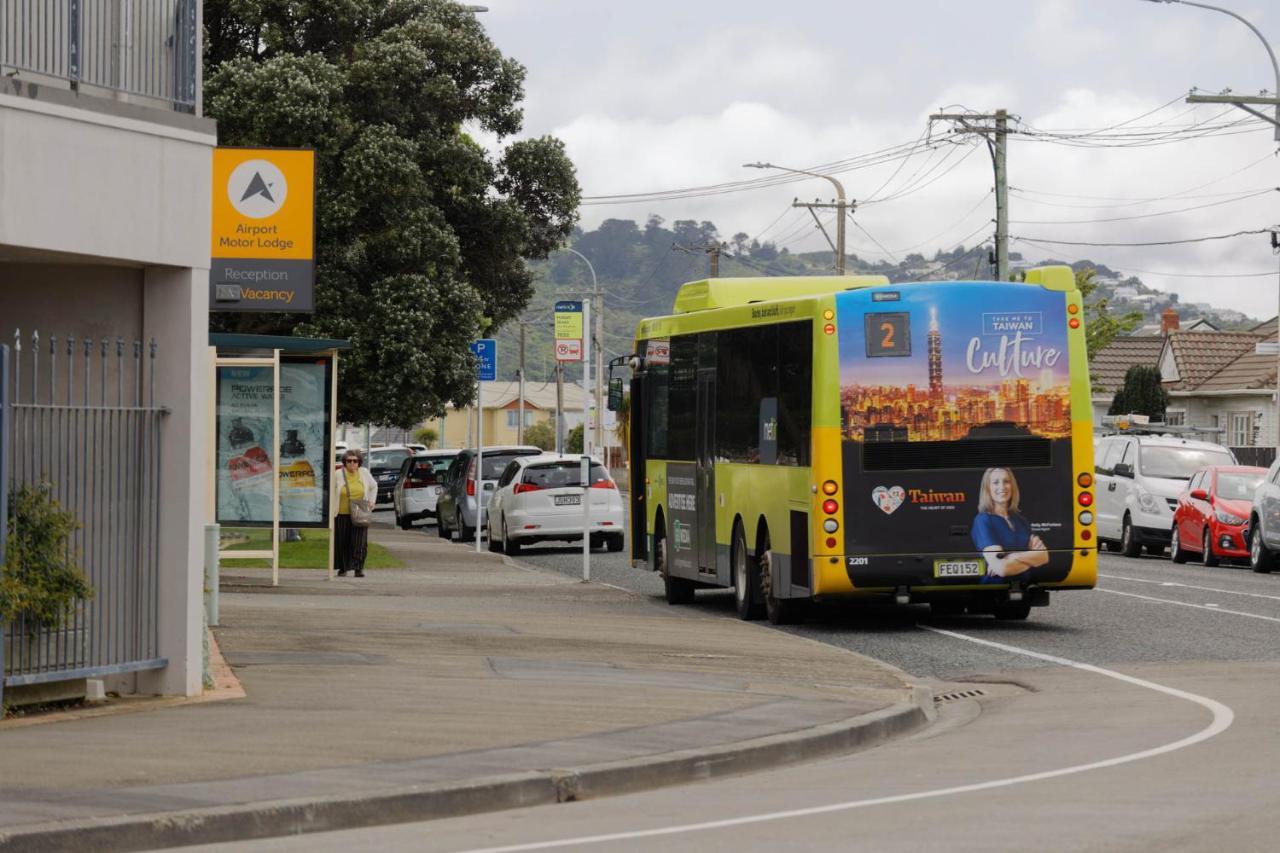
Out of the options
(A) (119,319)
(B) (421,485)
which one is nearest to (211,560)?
(A) (119,319)

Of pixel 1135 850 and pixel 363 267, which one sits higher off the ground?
pixel 363 267

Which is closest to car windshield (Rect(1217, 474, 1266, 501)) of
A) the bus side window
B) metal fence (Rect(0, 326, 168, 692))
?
the bus side window

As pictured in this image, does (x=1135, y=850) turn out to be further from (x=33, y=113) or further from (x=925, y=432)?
(x=925, y=432)

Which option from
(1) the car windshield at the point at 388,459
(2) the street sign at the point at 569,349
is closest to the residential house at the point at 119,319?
(2) the street sign at the point at 569,349

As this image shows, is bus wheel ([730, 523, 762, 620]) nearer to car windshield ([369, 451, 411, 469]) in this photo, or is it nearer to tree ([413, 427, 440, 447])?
car windshield ([369, 451, 411, 469])

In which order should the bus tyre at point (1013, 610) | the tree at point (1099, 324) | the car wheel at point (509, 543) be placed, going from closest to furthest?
the bus tyre at point (1013, 610), the car wheel at point (509, 543), the tree at point (1099, 324)

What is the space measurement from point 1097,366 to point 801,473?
6896 centimetres

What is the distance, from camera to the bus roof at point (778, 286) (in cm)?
1975

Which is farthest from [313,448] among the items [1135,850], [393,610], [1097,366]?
[1097,366]

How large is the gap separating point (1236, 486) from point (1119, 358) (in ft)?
174

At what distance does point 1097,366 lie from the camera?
8631 cm

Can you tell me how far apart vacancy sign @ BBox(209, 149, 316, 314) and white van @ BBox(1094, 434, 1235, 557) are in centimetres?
1841

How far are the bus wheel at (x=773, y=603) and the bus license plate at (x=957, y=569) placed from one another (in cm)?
175

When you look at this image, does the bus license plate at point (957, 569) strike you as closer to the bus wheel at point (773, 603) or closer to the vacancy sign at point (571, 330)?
the bus wheel at point (773, 603)
